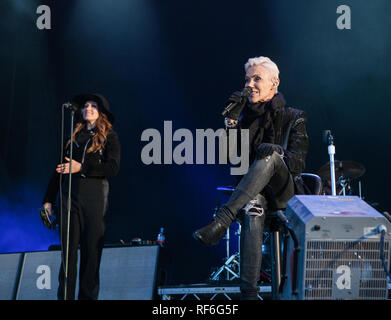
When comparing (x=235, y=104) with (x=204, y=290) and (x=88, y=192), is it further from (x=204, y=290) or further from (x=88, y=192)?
(x=204, y=290)

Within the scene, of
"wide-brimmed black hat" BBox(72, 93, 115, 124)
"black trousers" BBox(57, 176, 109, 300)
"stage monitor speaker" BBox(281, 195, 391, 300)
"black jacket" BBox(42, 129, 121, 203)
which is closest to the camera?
"stage monitor speaker" BBox(281, 195, 391, 300)

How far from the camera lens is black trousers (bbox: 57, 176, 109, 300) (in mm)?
3004

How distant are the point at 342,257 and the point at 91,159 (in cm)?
192

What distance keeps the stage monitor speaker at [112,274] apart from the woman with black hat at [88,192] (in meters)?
0.52

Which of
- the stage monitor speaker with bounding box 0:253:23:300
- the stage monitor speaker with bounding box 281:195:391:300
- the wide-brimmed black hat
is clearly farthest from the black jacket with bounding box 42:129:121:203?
the stage monitor speaker with bounding box 281:195:391:300

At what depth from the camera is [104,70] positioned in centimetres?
596

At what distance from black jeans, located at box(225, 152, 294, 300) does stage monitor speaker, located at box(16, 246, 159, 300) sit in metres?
1.33

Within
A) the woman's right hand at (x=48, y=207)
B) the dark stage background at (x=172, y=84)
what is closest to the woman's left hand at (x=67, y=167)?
the woman's right hand at (x=48, y=207)

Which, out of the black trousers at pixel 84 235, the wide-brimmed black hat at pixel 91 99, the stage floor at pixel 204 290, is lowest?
the stage floor at pixel 204 290

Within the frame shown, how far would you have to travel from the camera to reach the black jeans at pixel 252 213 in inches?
90.1

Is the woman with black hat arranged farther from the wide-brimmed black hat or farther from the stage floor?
the stage floor

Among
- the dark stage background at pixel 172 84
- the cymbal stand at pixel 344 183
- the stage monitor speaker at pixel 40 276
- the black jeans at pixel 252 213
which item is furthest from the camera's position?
the dark stage background at pixel 172 84

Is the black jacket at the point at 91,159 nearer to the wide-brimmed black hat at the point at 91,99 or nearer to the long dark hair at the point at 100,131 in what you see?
the long dark hair at the point at 100,131

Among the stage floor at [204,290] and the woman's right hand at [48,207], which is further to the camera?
the stage floor at [204,290]
